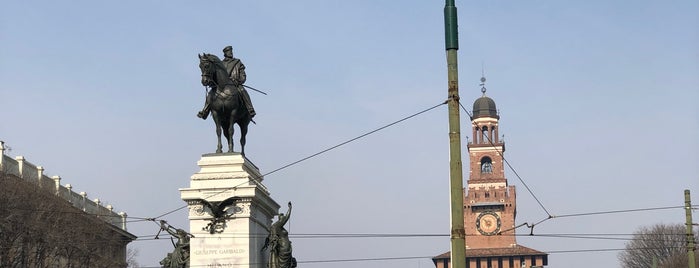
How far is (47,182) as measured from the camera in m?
88.9

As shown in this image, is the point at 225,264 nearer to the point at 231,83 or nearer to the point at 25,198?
the point at 231,83

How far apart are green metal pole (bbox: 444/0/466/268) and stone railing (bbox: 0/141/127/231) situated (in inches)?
2203

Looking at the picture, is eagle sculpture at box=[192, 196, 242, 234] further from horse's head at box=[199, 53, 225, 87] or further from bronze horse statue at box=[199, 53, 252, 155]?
horse's head at box=[199, 53, 225, 87]

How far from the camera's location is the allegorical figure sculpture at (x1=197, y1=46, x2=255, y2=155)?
31.1 meters

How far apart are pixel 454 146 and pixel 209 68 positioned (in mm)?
13334

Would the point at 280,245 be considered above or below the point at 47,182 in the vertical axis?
below

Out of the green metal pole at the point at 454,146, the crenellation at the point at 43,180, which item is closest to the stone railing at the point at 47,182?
the crenellation at the point at 43,180

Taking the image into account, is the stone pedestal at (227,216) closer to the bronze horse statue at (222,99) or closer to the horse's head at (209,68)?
the bronze horse statue at (222,99)

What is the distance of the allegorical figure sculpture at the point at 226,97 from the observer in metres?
31.1

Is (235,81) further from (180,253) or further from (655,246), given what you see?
(655,246)

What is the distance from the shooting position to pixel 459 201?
18391mm

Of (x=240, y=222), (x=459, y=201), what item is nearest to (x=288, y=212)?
(x=240, y=222)

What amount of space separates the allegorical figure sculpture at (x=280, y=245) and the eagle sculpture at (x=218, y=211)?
1.22m

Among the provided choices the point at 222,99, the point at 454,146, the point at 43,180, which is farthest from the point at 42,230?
the point at 454,146
